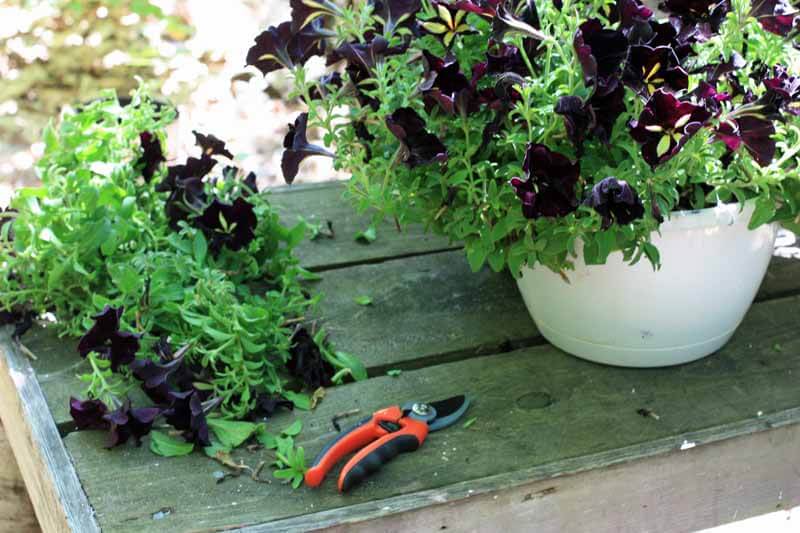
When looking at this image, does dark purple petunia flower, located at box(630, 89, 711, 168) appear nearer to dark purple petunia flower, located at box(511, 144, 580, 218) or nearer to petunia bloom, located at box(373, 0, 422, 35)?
dark purple petunia flower, located at box(511, 144, 580, 218)

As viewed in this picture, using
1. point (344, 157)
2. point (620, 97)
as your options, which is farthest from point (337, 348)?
point (620, 97)

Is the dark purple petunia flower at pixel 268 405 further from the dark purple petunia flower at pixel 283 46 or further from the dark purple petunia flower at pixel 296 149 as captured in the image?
the dark purple petunia flower at pixel 283 46

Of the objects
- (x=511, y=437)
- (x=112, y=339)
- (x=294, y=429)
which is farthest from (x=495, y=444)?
(x=112, y=339)

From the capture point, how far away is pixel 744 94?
1024 mm

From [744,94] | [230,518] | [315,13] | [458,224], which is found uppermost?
[315,13]

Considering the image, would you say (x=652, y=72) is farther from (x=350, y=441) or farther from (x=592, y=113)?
(x=350, y=441)

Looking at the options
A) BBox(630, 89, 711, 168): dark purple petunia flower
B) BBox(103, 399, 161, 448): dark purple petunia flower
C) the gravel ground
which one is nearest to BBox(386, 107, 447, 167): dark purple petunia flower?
BBox(630, 89, 711, 168): dark purple petunia flower

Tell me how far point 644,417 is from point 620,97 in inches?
15.2

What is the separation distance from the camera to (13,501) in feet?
4.98

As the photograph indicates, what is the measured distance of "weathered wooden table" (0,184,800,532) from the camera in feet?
3.23

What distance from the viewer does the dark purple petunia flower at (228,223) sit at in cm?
133

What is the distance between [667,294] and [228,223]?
0.61 m

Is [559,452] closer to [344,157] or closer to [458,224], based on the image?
[458,224]

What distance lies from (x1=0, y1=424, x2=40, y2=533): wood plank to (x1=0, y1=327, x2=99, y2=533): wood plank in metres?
0.17
